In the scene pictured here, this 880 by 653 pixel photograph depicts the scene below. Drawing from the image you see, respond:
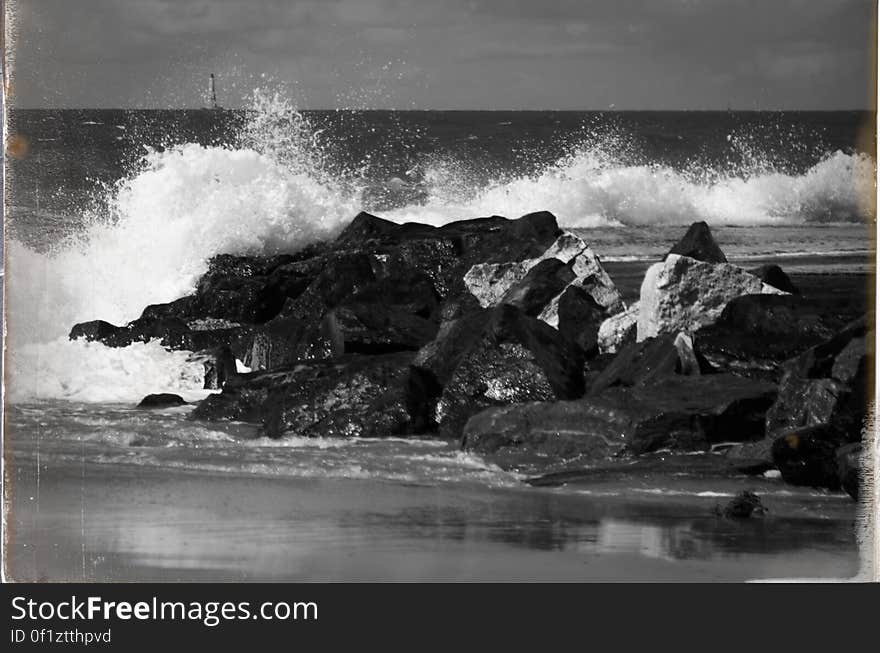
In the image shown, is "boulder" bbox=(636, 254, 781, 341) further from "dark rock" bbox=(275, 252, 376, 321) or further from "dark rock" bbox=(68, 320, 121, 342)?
"dark rock" bbox=(68, 320, 121, 342)

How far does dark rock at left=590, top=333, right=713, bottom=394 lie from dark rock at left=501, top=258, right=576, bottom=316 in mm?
1475

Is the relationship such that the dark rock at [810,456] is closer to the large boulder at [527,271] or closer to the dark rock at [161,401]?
the large boulder at [527,271]

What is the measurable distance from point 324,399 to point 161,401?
1451mm

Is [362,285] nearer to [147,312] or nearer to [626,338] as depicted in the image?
[147,312]

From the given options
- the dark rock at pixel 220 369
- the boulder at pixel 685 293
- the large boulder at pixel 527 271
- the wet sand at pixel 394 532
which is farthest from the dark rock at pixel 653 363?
the dark rock at pixel 220 369

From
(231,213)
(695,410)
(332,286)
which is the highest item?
(231,213)

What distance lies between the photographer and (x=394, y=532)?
7.24 metres

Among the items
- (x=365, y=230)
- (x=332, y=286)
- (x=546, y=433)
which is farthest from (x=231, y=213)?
(x=546, y=433)

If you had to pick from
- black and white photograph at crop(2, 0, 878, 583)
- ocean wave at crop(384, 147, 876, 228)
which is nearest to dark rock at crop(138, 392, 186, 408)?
black and white photograph at crop(2, 0, 878, 583)

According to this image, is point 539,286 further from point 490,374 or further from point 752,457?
point 752,457

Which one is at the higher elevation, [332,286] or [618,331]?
[332,286]

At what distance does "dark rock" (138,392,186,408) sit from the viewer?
33.4ft

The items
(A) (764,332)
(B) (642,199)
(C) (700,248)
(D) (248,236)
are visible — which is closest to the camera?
(A) (764,332)

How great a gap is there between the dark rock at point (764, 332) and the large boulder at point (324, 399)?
2.14 m
